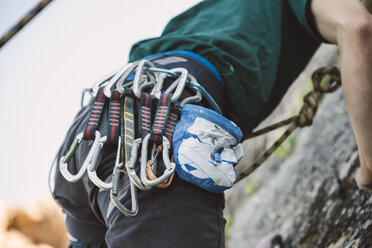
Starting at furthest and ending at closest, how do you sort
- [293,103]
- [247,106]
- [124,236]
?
[293,103] < [247,106] < [124,236]

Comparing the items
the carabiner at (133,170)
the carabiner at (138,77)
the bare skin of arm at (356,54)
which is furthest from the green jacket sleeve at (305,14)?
the carabiner at (133,170)

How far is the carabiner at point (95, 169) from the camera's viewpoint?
108 centimetres

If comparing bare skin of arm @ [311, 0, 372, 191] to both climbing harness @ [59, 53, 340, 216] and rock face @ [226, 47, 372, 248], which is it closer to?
climbing harness @ [59, 53, 340, 216]

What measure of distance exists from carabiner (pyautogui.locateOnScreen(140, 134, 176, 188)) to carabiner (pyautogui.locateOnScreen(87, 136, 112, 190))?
0.35ft

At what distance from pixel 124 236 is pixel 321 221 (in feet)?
5.00

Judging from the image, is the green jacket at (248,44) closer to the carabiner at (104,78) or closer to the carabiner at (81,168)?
the carabiner at (104,78)

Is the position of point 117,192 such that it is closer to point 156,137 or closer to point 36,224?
point 156,137

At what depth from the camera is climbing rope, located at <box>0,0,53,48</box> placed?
2.71 feet

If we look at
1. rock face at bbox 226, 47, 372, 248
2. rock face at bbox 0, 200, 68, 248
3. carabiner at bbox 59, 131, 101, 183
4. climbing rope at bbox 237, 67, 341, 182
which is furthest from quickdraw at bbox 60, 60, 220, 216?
rock face at bbox 0, 200, 68, 248

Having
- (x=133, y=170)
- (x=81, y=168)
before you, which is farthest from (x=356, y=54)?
(x=81, y=168)

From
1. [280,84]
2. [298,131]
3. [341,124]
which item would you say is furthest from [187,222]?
[298,131]

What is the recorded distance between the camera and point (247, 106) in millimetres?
1532

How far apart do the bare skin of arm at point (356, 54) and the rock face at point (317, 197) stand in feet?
2.15

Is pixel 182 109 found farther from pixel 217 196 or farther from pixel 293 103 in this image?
pixel 293 103
